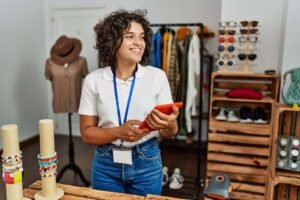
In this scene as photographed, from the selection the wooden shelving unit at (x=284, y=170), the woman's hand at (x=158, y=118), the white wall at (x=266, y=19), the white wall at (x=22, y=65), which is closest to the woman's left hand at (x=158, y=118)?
the woman's hand at (x=158, y=118)

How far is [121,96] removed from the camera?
1.20 meters

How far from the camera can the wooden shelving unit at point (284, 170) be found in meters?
1.89

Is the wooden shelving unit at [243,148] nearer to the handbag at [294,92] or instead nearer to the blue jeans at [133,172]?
the handbag at [294,92]

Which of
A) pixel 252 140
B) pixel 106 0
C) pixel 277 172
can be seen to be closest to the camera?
pixel 277 172

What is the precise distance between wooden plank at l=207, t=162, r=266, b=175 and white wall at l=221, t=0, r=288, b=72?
3.07 feet

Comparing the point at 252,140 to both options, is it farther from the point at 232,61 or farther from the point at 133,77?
the point at 133,77

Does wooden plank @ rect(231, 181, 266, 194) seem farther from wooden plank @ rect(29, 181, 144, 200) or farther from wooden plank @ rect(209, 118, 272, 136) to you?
wooden plank @ rect(29, 181, 144, 200)

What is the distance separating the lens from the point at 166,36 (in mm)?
2750

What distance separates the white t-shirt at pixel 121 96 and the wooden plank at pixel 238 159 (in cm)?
142

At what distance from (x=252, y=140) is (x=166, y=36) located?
1276 mm

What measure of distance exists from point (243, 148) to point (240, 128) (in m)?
0.18

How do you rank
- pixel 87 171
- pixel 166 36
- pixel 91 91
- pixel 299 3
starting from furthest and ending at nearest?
pixel 87 171 → pixel 166 36 → pixel 299 3 → pixel 91 91

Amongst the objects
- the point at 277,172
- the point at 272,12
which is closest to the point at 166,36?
the point at 272,12

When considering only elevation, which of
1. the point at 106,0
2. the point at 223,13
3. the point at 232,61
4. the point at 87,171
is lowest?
the point at 87,171
